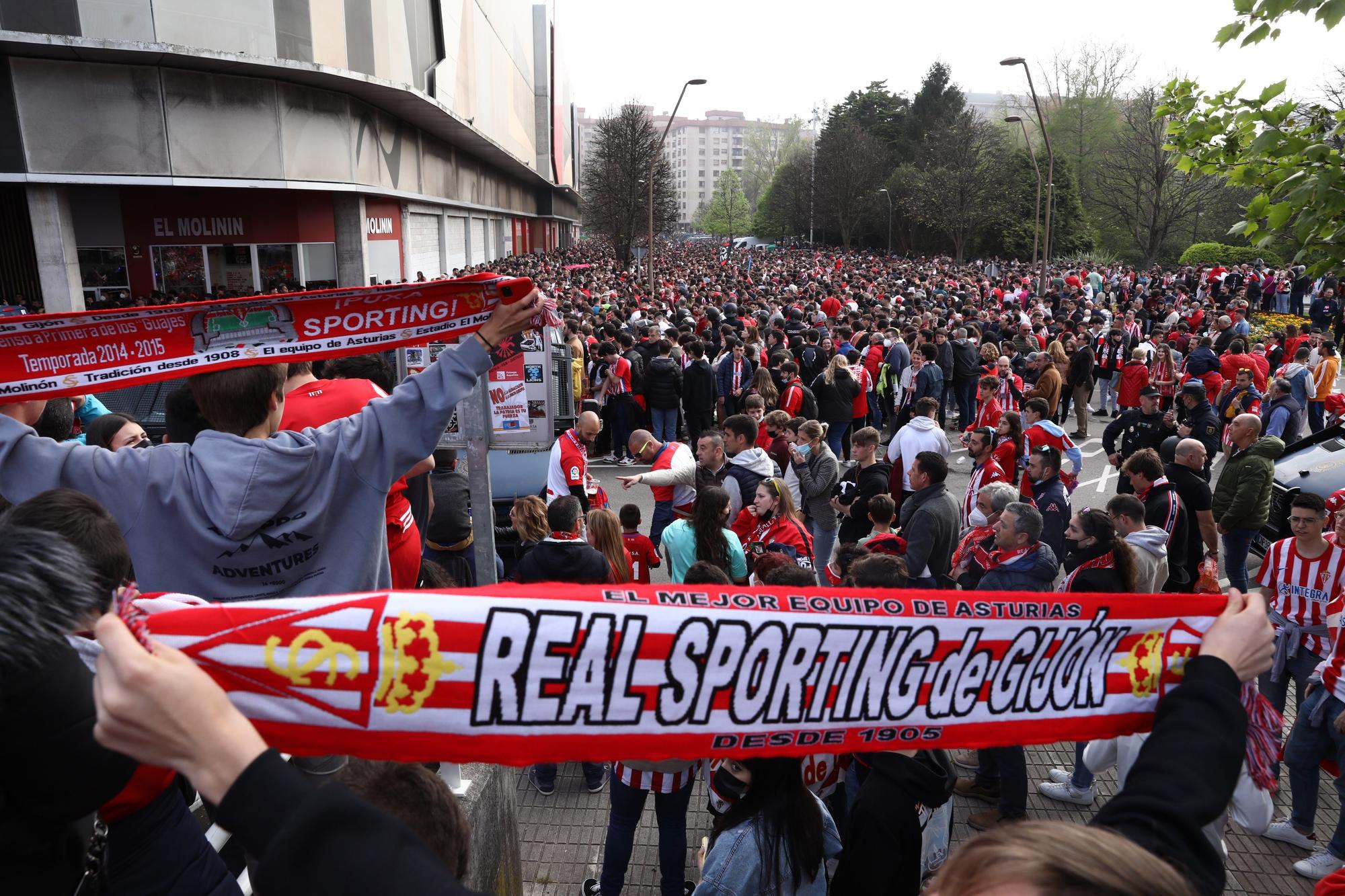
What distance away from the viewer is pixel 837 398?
11.9 m

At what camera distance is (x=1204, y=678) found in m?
1.64

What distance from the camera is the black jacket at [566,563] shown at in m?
4.89

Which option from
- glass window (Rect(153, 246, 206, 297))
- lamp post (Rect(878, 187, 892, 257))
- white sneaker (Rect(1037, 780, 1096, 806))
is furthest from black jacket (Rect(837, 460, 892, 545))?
lamp post (Rect(878, 187, 892, 257))

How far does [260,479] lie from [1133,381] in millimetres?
13429

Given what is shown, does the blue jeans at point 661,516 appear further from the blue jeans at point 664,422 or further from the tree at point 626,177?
the tree at point 626,177

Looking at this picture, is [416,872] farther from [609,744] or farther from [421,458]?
[421,458]

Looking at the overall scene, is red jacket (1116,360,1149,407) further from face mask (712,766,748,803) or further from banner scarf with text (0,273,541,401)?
banner scarf with text (0,273,541,401)

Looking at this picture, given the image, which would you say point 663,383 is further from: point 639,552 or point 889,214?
point 889,214

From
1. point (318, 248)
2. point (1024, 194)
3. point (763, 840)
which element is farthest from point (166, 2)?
point (1024, 194)

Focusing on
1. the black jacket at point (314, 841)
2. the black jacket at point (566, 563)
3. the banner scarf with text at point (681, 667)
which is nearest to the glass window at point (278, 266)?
the black jacket at point (566, 563)

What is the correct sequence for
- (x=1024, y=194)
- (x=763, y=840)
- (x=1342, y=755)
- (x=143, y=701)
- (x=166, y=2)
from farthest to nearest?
(x=1024, y=194)
(x=166, y=2)
(x=1342, y=755)
(x=763, y=840)
(x=143, y=701)

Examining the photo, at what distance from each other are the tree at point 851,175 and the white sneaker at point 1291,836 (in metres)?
65.2

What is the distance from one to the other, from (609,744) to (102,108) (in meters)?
20.7

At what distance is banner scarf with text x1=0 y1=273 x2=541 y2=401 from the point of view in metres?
2.70
